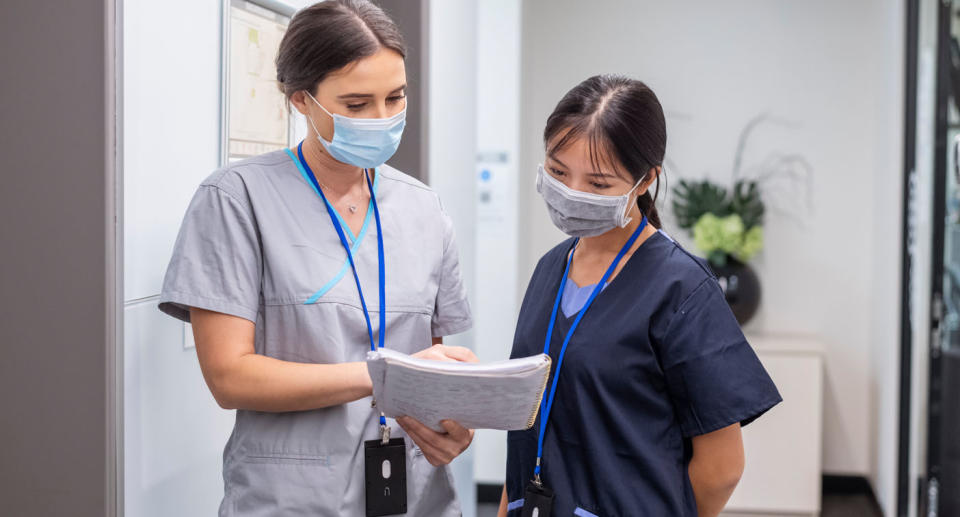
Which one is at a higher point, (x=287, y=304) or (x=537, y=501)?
(x=287, y=304)

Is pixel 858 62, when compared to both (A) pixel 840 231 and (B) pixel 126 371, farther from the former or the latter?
(B) pixel 126 371

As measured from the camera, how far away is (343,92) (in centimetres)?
118

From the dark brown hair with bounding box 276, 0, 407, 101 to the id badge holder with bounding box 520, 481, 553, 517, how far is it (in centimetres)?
63

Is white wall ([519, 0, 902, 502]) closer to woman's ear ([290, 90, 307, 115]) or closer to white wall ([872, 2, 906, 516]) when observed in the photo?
white wall ([872, 2, 906, 516])

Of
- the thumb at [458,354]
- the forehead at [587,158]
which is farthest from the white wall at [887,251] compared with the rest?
the thumb at [458,354]

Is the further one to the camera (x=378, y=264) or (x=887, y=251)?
(x=887, y=251)

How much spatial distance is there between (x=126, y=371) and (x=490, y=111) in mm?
2592

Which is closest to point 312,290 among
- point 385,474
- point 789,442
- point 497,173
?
point 385,474

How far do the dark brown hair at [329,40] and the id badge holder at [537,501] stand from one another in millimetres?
633

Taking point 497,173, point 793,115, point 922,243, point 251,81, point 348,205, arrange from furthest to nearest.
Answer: point 793,115
point 497,173
point 922,243
point 251,81
point 348,205

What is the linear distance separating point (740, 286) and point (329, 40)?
284 centimetres

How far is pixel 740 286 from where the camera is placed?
143 inches

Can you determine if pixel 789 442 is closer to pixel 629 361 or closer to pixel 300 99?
pixel 629 361

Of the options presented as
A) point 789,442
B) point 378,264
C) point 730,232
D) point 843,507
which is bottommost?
point 843,507
